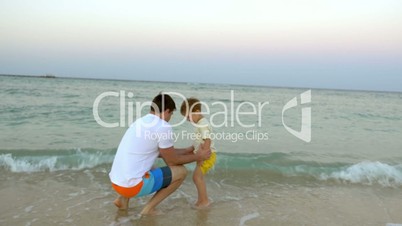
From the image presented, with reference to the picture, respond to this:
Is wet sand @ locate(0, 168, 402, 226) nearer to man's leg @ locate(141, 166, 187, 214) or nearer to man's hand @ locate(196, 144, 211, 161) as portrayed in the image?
man's leg @ locate(141, 166, 187, 214)

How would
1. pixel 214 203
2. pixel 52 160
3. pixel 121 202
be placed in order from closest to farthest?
pixel 121 202, pixel 214 203, pixel 52 160

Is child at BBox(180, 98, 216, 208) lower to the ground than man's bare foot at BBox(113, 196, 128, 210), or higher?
higher

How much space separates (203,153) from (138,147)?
871 mm

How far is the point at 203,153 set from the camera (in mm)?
4172

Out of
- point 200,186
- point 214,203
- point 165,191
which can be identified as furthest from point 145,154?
point 214,203

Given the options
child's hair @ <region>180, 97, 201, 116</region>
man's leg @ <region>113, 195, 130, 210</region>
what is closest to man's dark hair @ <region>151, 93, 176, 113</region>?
child's hair @ <region>180, 97, 201, 116</region>

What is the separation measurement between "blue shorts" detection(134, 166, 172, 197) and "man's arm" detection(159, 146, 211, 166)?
0.12 meters

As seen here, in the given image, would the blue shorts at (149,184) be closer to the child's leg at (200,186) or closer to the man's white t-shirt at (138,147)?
the man's white t-shirt at (138,147)

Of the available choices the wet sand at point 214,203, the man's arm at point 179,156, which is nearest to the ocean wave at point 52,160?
the wet sand at point 214,203

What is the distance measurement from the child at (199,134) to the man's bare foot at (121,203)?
895 mm

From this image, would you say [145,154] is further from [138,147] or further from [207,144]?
[207,144]

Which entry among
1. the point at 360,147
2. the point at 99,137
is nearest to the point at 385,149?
the point at 360,147

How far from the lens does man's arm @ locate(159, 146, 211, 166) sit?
12.6ft

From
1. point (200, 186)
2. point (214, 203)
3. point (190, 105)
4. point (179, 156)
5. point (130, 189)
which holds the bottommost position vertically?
point (214, 203)
